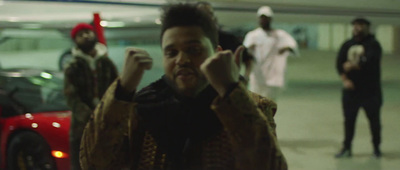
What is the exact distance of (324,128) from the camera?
606 centimetres

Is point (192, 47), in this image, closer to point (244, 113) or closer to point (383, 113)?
point (244, 113)

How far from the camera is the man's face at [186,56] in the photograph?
107 cm

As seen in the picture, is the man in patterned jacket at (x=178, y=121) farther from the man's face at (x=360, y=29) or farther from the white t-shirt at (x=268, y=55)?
the white t-shirt at (x=268, y=55)

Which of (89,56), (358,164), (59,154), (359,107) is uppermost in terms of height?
(89,56)

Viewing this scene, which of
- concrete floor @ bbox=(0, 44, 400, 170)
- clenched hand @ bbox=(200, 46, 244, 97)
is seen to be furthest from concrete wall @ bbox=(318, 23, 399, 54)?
clenched hand @ bbox=(200, 46, 244, 97)

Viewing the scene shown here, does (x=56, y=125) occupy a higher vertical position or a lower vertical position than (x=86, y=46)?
lower

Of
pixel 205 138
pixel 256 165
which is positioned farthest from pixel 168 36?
pixel 256 165

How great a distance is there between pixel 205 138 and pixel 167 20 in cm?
28

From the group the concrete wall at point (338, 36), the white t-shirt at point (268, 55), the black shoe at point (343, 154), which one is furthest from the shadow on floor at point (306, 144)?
the concrete wall at point (338, 36)

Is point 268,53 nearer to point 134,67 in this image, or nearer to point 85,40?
point 85,40

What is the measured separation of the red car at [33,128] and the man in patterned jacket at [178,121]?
8.72ft

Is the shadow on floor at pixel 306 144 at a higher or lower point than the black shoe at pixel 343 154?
lower

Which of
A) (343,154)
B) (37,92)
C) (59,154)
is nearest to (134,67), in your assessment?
(59,154)

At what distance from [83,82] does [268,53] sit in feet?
8.02
